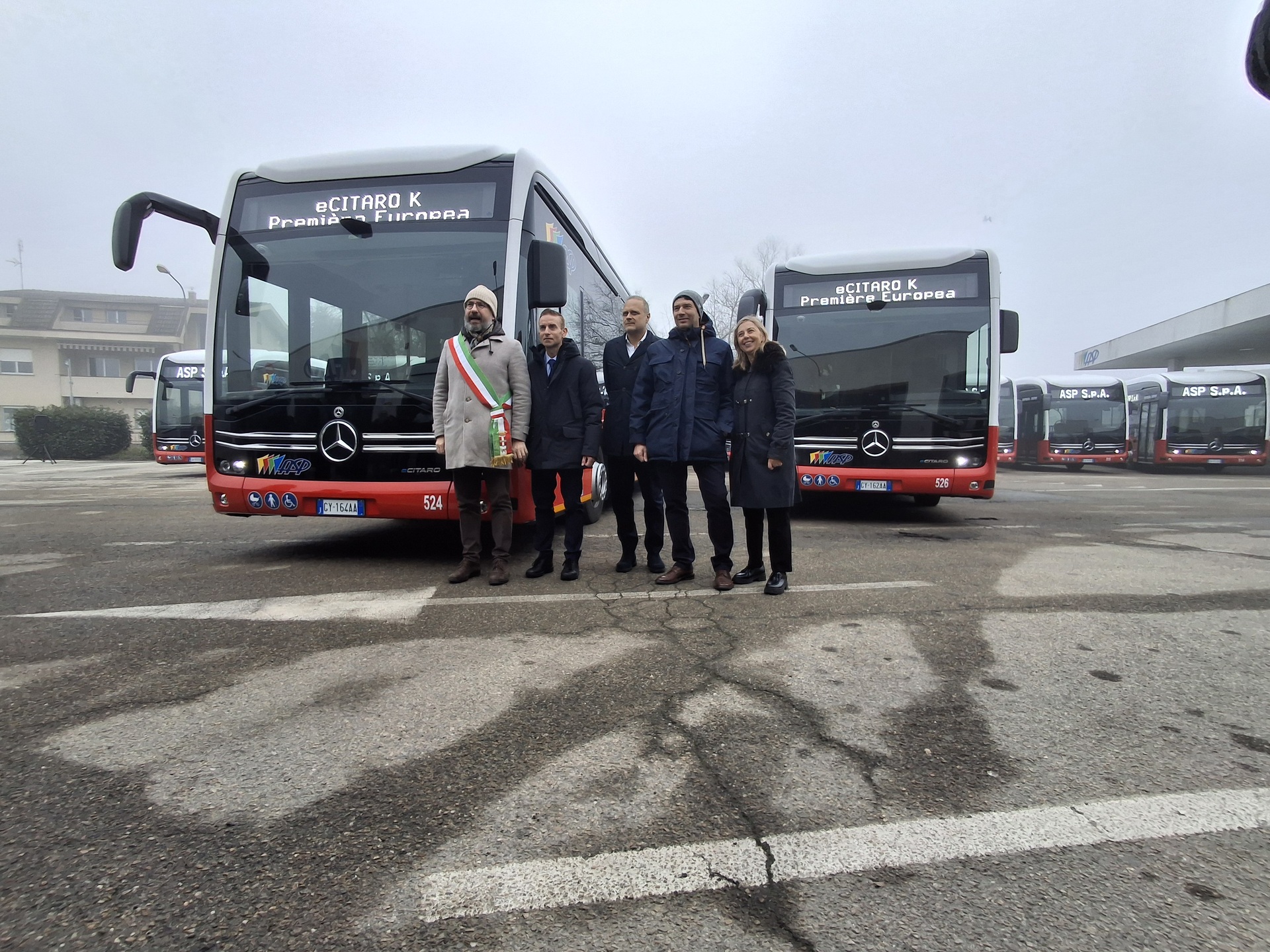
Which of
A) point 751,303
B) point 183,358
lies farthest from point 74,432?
point 751,303

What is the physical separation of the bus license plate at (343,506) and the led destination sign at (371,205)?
6.70ft

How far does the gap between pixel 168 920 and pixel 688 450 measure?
360 cm

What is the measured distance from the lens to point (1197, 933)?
1.63 metres

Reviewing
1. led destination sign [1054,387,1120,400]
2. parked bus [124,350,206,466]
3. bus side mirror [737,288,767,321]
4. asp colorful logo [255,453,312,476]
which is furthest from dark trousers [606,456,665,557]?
led destination sign [1054,387,1120,400]

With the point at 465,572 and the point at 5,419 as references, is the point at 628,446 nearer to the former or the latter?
the point at 465,572

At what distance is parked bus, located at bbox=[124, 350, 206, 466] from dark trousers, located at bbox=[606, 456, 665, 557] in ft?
57.7

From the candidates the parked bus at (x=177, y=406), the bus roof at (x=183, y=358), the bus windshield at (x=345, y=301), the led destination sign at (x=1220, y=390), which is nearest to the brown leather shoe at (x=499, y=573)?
the bus windshield at (x=345, y=301)

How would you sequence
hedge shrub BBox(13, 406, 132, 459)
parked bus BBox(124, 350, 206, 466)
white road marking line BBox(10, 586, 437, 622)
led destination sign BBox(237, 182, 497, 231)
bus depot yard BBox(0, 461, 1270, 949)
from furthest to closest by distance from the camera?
hedge shrub BBox(13, 406, 132, 459), parked bus BBox(124, 350, 206, 466), led destination sign BBox(237, 182, 497, 231), white road marking line BBox(10, 586, 437, 622), bus depot yard BBox(0, 461, 1270, 949)

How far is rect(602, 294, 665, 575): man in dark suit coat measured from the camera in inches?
199

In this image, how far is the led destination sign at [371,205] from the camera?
535cm

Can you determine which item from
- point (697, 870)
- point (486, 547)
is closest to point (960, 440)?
point (486, 547)

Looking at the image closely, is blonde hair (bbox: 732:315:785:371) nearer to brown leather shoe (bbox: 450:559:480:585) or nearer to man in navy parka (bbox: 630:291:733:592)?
man in navy parka (bbox: 630:291:733:592)

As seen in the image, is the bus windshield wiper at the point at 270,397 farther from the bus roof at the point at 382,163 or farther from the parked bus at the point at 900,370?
the parked bus at the point at 900,370

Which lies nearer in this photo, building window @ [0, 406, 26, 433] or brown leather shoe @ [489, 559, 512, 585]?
brown leather shoe @ [489, 559, 512, 585]
